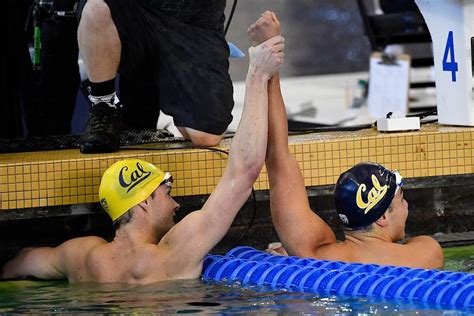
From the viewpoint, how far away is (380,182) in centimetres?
498

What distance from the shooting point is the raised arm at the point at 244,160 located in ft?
15.4

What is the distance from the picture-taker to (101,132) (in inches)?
220

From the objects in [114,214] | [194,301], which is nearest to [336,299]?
[194,301]

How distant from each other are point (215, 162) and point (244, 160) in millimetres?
905

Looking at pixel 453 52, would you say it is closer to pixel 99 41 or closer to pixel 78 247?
pixel 99 41

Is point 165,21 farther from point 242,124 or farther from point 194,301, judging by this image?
point 194,301

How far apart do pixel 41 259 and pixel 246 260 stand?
96 cm

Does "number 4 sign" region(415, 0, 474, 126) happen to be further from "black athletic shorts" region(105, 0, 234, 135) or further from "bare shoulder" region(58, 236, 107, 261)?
"bare shoulder" region(58, 236, 107, 261)

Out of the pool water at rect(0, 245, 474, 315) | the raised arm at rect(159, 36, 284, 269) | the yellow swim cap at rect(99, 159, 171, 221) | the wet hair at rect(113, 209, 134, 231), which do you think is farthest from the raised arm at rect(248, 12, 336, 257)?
the wet hair at rect(113, 209, 134, 231)

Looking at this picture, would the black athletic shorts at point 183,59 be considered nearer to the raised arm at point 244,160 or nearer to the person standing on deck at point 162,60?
the person standing on deck at point 162,60

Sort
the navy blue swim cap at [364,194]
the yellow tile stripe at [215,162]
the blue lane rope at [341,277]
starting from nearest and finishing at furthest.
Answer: the blue lane rope at [341,277], the navy blue swim cap at [364,194], the yellow tile stripe at [215,162]

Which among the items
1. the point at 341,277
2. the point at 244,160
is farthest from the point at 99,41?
the point at 341,277

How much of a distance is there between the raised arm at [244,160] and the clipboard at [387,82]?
217 inches

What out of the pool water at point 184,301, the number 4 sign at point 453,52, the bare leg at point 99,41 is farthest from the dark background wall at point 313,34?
the pool water at point 184,301
